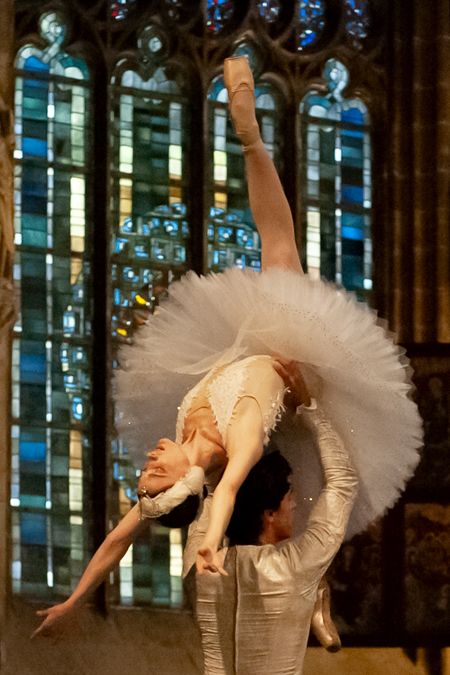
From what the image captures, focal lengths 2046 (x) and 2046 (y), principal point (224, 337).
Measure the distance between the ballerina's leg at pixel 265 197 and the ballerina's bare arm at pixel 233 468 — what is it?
0.62m

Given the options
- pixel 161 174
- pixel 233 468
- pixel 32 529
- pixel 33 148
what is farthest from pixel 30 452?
pixel 233 468

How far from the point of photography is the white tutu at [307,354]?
5215mm

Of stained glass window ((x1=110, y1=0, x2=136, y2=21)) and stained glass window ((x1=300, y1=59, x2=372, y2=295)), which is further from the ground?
stained glass window ((x1=110, y1=0, x2=136, y2=21))

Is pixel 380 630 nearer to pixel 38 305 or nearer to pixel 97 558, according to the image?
pixel 38 305

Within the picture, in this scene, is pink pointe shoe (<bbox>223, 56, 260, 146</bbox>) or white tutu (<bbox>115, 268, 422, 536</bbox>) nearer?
white tutu (<bbox>115, 268, 422, 536</bbox>)

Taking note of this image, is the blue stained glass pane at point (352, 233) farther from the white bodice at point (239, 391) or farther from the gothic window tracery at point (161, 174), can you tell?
the white bodice at point (239, 391)

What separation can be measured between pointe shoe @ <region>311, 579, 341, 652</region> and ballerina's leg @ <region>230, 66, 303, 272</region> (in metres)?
0.89

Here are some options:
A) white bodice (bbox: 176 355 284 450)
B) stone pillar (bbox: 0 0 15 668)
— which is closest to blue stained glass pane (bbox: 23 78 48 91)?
stone pillar (bbox: 0 0 15 668)

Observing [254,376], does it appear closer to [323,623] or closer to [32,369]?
[323,623]

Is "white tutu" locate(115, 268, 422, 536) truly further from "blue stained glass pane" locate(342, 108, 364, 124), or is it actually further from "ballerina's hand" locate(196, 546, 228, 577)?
"blue stained glass pane" locate(342, 108, 364, 124)

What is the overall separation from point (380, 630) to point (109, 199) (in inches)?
96.0

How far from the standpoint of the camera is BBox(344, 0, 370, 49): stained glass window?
10711mm

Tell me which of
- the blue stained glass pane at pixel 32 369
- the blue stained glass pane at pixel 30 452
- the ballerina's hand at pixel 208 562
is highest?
the ballerina's hand at pixel 208 562

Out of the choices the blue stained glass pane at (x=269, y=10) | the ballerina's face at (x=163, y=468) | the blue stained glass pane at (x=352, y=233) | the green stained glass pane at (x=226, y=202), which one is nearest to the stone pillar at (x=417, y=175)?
the blue stained glass pane at (x=352, y=233)
